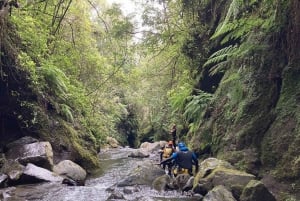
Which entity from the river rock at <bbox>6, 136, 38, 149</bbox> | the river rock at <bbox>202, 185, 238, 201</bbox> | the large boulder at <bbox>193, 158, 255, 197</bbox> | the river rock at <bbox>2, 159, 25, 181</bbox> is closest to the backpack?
the large boulder at <bbox>193, 158, 255, 197</bbox>

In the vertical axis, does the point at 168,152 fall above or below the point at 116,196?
above

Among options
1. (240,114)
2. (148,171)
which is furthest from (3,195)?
(240,114)

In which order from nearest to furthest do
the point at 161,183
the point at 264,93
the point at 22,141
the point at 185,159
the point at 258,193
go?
the point at 258,193, the point at 264,93, the point at 161,183, the point at 185,159, the point at 22,141

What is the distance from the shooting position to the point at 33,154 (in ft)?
32.9

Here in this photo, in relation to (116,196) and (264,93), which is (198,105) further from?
(116,196)

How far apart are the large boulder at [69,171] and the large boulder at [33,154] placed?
31 centimetres

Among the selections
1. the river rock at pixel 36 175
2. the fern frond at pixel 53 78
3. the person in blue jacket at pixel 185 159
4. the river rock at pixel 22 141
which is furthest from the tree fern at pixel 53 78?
the person in blue jacket at pixel 185 159

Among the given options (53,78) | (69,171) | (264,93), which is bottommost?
(69,171)

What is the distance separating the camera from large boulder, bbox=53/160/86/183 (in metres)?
10.1

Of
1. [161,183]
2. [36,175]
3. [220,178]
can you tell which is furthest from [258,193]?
[36,175]

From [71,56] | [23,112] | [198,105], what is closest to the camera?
[23,112]

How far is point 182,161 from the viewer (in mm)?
9633

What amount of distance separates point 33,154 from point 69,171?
3.48ft

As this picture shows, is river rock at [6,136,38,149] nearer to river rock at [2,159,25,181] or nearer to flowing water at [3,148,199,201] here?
river rock at [2,159,25,181]
